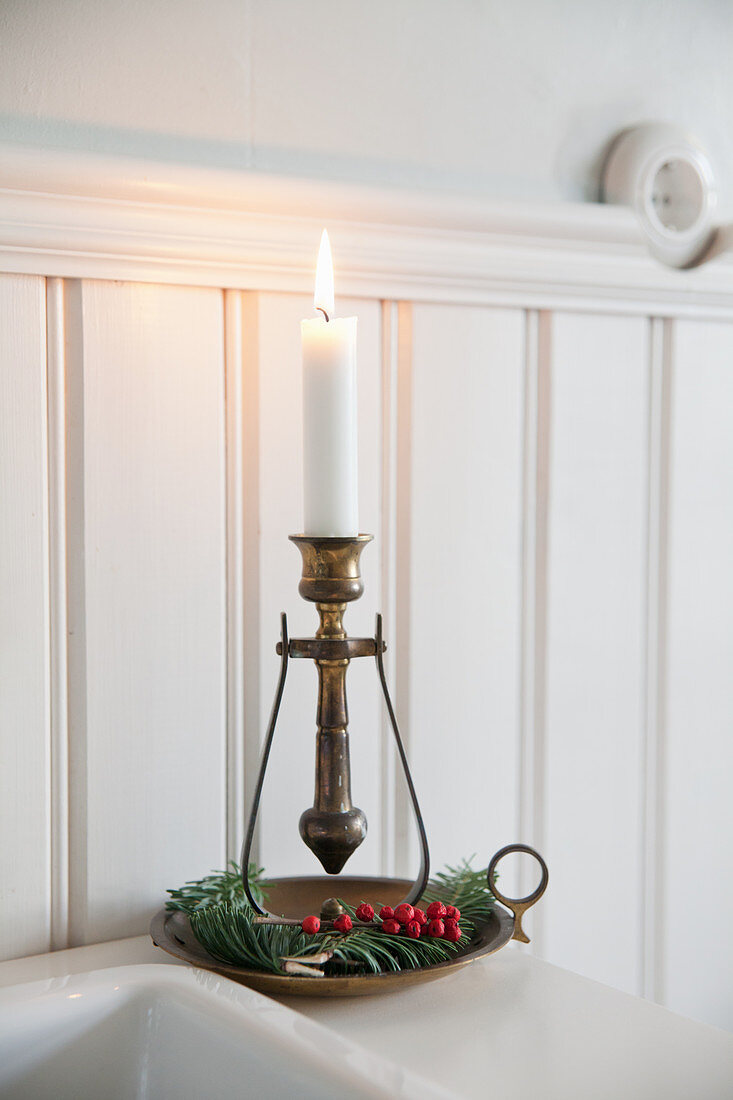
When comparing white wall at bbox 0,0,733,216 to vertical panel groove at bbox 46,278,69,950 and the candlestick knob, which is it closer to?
vertical panel groove at bbox 46,278,69,950

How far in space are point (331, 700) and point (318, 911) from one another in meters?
0.14

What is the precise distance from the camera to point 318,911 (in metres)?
0.66

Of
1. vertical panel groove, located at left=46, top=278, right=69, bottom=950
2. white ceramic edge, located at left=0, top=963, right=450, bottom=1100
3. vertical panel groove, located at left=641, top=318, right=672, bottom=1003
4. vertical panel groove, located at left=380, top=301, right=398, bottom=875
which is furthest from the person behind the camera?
vertical panel groove, located at left=641, top=318, right=672, bottom=1003

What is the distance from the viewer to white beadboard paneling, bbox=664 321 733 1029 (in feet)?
2.88

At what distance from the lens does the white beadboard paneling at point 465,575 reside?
0.77m

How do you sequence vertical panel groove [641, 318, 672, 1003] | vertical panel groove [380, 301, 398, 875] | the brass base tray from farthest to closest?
vertical panel groove [641, 318, 672, 1003] < vertical panel groove [380, 301, 398, 875] < the brass base tray

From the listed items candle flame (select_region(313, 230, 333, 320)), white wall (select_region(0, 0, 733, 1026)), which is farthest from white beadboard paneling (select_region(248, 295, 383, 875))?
candle flame (select_region(313, 230, 333, 320))

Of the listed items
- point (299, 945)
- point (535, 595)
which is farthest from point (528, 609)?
point (299, 945)

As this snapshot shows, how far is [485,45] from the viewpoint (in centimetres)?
79

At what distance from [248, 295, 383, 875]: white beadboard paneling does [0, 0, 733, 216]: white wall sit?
0.11 m

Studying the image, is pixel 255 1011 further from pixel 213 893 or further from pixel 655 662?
pixel 655 662

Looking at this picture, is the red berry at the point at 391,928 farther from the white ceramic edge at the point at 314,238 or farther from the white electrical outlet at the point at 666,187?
the white electrical outlet at the point at 666,187

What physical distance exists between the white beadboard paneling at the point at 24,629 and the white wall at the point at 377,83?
129mm

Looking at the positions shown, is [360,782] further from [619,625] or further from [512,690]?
[619,625]
